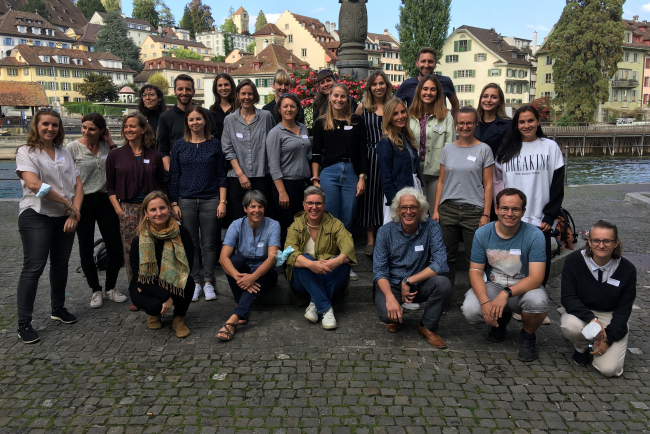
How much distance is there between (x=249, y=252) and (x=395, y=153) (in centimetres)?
175

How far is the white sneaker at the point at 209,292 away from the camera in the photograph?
18.9 ft

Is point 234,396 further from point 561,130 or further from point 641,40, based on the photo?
point 641,40

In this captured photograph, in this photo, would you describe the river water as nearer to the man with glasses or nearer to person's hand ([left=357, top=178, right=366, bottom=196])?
person's hand ([left=357, top=178, right=366, bottom=196])

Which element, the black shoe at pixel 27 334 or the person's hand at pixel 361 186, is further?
the person's hand at pixel 361 186

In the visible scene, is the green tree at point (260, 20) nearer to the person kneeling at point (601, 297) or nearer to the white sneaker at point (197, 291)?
the white sneaker at point (197, 291)

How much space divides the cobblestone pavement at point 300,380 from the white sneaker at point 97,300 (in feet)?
0.81

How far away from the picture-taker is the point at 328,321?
192 inches

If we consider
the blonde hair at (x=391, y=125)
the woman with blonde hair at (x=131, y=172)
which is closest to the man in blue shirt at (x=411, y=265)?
the blonde hair at (x=391, y=125)

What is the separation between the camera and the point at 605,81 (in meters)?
48.9

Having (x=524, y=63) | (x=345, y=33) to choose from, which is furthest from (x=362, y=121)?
(x=524, y=63)

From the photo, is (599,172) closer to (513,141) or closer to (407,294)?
(513,141)

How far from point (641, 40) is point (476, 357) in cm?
7830

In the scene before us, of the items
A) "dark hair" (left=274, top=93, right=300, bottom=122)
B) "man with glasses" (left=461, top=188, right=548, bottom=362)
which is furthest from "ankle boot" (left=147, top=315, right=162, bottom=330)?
"man with glasses" (left=461, top=188, right=548, bottom=362)

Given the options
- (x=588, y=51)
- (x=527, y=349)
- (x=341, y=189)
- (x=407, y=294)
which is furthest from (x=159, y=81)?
(x=527, y=349)
